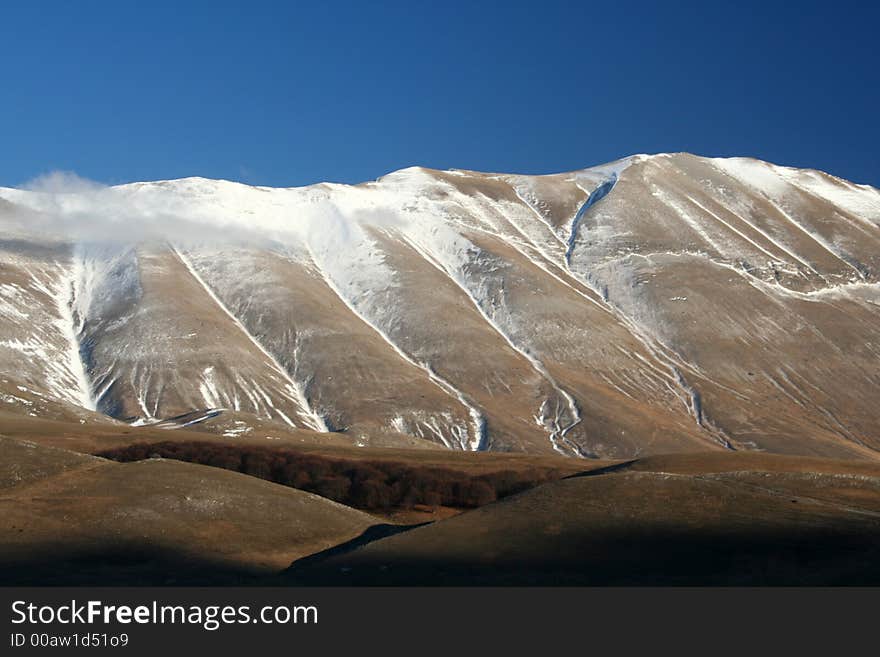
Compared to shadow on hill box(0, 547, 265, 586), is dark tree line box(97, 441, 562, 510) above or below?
above

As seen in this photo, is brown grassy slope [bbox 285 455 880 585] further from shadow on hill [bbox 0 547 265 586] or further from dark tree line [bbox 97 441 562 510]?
dark tree line [bbox 97 441 562 510]

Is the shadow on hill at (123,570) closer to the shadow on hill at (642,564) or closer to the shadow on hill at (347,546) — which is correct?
the shadow on hill at (642,564)

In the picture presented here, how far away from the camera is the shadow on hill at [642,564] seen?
4691 centimetres

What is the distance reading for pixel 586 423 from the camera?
198 meters

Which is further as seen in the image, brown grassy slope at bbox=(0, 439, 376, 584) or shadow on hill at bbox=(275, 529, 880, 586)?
brown grassy slope at bbox=(0, 439, 376, 584)

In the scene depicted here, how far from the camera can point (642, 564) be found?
49875 mm

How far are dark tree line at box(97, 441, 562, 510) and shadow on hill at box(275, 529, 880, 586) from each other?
47586 millimetres

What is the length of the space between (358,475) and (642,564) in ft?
208

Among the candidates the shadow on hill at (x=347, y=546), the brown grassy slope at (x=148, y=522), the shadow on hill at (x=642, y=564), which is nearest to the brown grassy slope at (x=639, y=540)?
the shadow on hill at (x=642, y=564)

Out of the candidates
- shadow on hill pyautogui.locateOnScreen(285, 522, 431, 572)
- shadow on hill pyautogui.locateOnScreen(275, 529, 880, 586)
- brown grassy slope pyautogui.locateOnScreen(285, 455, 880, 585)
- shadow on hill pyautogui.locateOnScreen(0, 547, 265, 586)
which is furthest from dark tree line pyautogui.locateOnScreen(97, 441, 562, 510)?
shadow on hill pyautogui.locateOnScreen(275, 529, 880, 586)

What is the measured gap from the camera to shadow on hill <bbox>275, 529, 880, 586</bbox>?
4691 cm
